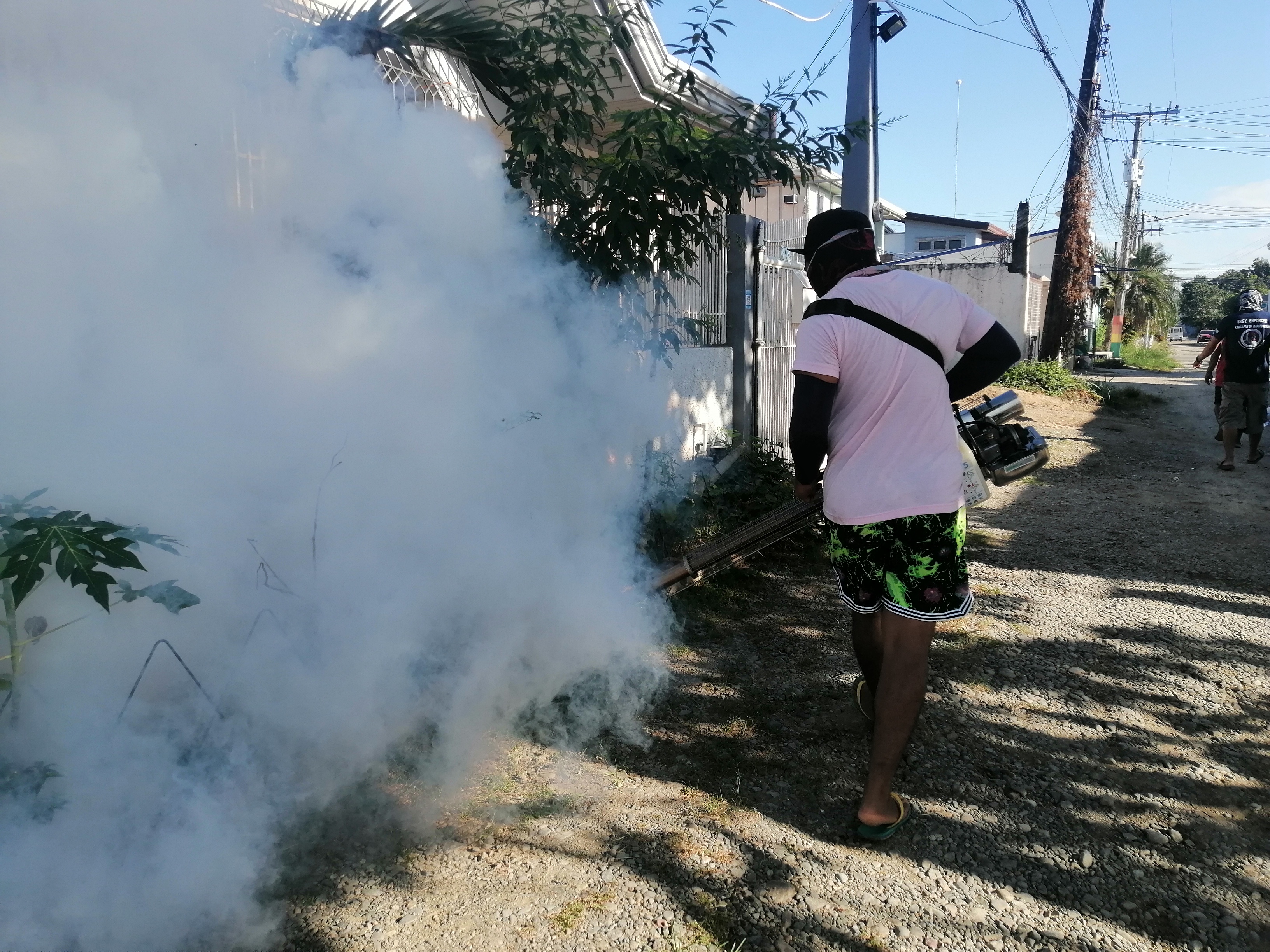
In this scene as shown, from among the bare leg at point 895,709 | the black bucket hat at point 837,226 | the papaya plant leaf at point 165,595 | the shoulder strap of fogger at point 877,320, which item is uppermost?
the black bucket hat at point 837,226

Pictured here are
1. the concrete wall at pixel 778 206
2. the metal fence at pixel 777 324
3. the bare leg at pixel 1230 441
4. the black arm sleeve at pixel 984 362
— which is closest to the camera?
the black arm sleeve at pixel 984 362

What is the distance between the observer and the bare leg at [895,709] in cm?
235

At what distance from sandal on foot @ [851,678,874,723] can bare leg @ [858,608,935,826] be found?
412mm

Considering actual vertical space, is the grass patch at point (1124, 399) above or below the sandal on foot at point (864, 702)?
below

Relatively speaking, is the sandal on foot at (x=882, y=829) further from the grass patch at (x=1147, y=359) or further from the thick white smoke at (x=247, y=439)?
the grass patch at (x=1147, y=359)

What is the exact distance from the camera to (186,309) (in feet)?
7.32

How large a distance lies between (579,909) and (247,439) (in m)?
1.37

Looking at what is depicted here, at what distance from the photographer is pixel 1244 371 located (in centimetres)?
765

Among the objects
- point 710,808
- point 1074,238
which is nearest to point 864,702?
point 710,808

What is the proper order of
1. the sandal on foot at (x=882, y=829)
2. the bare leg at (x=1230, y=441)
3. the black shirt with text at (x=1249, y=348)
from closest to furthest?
the sandal on foot at (x=882, y=829), the black shirt with text at (x=1249, y=348), the bare leg at (x=1230, y=441)

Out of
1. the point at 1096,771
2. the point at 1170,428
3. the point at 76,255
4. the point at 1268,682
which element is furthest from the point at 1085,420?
the point at 76,255

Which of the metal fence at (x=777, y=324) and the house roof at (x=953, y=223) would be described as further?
the house roof at (x=953, y=223)

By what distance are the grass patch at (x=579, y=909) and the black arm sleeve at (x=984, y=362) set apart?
1.54 meters

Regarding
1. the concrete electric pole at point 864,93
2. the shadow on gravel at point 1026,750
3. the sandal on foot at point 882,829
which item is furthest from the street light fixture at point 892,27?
the sandal on foot at point 882,829
